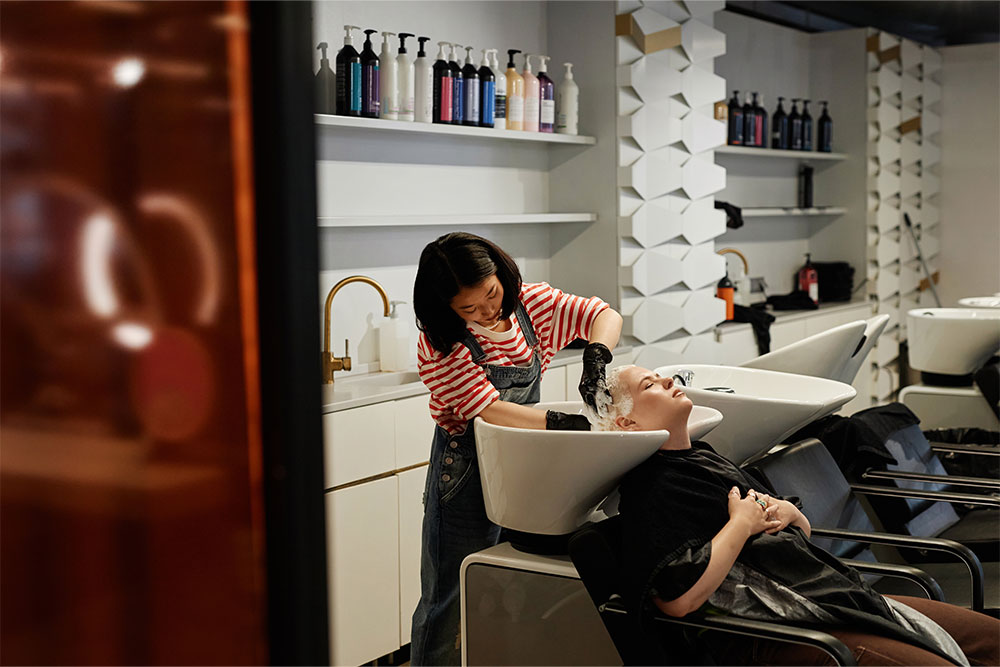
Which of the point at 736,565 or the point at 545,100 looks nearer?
the point at 736,565

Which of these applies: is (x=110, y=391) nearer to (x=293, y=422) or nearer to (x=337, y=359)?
(x=293, y=422)

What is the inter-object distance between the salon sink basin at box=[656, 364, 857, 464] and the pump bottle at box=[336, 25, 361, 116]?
1.53 metres

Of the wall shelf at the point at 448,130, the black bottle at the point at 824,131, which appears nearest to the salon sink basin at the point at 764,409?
the wall shelf at the point at 448,130

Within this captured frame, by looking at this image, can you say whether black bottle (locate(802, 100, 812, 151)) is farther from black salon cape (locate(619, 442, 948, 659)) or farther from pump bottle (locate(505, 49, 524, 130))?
black salon cape (locate(619, 442, 948, 659))

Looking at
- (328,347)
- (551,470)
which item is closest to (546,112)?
(328,347)

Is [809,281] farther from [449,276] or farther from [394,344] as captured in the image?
[449,276]

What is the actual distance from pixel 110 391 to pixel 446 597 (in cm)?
182

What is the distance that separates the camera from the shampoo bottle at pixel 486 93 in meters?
3.96

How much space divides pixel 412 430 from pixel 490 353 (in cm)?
91

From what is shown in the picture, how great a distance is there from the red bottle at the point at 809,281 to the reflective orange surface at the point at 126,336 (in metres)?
5.94

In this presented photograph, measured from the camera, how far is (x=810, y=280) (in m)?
6.38

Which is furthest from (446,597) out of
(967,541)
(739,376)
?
(967,541)

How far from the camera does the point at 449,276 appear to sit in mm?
2322

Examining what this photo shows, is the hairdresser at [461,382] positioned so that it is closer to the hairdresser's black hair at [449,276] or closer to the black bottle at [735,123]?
the hairdresser's black hair at [449,276]
